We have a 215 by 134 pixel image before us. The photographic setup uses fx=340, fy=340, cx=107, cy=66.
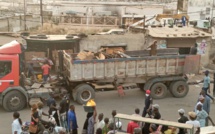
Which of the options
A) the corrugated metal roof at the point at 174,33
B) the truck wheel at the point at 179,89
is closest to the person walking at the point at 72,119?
the truck wheel at the point at 179,89

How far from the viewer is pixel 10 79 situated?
1256 centimetres

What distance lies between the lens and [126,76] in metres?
14.0

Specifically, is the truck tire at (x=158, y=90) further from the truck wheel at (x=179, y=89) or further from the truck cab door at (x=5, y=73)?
the truck cab door at (x=5, y=73)

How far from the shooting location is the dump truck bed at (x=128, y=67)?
1334 cm

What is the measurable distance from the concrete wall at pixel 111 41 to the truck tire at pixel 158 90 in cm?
524

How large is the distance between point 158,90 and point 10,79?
6.22 metres

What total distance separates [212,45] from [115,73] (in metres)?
9.67

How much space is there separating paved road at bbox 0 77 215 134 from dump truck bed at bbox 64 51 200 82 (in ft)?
3.70

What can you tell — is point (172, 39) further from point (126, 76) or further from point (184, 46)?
point (126, 76)

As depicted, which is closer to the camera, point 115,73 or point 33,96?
point 33,96

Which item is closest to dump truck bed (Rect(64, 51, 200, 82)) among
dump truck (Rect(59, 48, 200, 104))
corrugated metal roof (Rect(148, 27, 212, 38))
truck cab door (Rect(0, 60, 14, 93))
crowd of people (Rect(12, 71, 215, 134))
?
dump truck (Rect(59, 48, 200, 104))

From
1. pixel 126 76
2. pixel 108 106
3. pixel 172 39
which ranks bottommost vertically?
pixel 108 106

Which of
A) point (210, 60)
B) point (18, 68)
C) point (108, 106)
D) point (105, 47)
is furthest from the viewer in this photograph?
point (210, 60)

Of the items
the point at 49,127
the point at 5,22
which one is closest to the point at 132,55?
the point at 49,127
